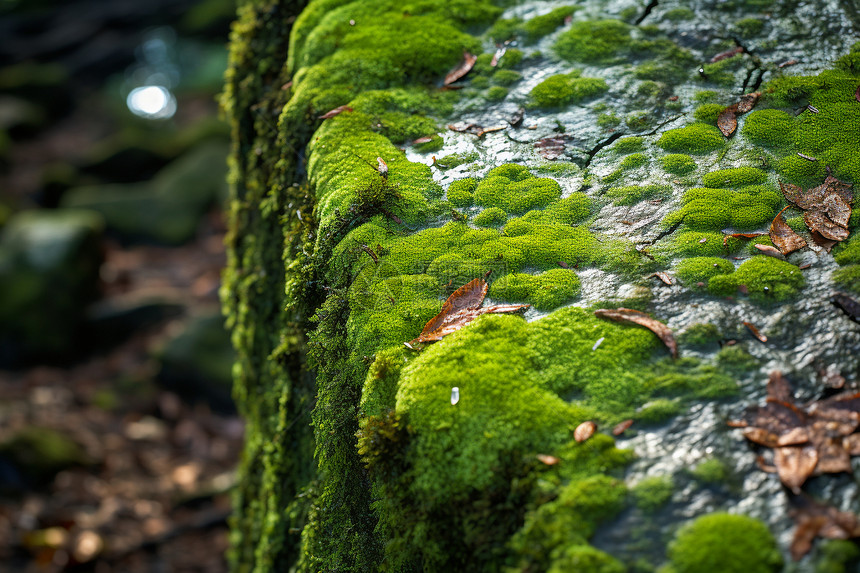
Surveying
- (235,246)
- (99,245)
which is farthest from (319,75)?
(99,245)

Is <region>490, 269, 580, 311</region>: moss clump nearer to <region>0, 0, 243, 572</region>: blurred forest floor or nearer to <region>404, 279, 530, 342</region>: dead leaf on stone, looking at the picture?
<region>404, 279, 530, 342</region>: dead leaf on stone

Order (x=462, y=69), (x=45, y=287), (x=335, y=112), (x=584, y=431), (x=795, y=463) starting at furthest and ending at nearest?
(x=45, y=287) → (x=462, y=69) → (x=335, y=112) → (x=584, y=431) → (x=795, y=463)

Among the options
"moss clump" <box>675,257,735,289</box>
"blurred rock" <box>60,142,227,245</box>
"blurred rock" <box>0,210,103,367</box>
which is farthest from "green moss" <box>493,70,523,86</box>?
"blurred rock" <box>60,142,227,245</box>

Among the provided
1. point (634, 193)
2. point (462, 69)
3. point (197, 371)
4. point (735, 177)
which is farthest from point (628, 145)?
point (197, 371)

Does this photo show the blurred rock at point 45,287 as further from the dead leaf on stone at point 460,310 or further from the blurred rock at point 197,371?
the dead leaf on stone at point 460,310

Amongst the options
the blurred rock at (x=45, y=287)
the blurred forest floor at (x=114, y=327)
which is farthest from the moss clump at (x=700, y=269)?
the blurred rock at (x=45, y=287)

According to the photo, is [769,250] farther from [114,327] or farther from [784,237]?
[114,327]
